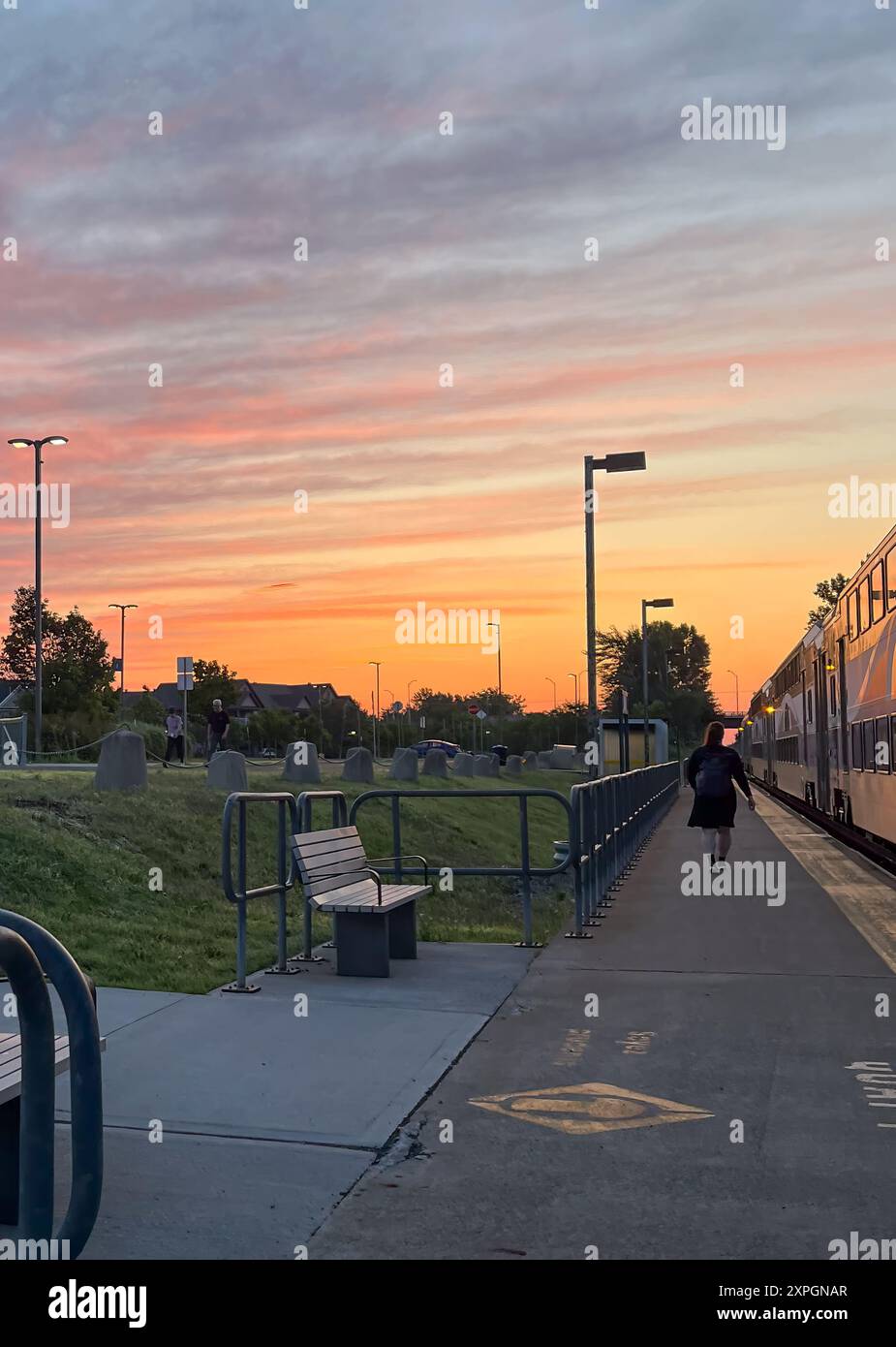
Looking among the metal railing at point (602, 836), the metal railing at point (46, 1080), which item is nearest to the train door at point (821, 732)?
the metal railing at point (602, 836)

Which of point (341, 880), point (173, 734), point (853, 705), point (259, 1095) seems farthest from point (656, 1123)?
point (173, 734)

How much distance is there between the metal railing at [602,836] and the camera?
34.5 ft

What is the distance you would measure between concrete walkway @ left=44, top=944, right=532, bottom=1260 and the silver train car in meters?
8.77

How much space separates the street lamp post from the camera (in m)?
19.8

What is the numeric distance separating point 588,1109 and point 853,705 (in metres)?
14.5

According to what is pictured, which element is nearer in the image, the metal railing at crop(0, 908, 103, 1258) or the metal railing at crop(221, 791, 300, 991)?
the metal railing at crop(0, 908, 103, 1258)

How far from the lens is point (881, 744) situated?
16.1 metres

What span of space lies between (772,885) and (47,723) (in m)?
36.6

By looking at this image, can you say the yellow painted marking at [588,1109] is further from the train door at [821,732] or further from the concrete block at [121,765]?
the train door at [821,732]

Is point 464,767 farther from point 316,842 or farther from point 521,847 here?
point 316,842

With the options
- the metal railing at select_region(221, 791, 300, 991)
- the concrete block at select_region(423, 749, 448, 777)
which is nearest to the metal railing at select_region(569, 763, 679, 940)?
the metal railing at select_region(221, 791, 300, 991)

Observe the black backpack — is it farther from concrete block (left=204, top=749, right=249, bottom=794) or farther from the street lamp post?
concrete block (left=204, top=749, right=249, bottom=794)

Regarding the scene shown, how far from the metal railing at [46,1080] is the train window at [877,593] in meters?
13.6
